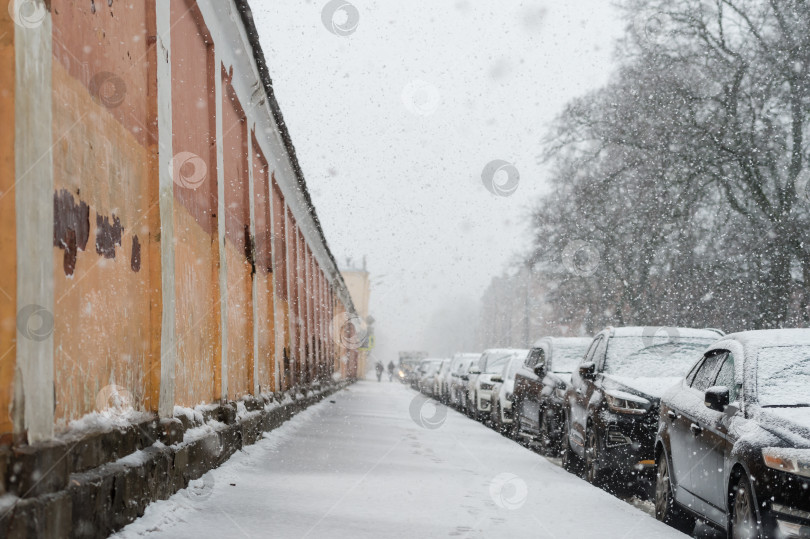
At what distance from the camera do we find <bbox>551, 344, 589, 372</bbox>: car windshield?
14734mm

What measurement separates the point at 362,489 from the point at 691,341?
4913 mm

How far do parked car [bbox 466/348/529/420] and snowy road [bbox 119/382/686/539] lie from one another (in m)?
9.43

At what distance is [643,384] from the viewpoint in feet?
32.9

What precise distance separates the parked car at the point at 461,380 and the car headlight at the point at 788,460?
19.2 metres

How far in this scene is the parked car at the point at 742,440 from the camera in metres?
5.37

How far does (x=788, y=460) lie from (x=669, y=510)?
2.45 metres

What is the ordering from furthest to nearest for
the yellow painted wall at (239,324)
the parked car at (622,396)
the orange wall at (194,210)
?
the yellow painted wall at (239,324)
the parked car at (622,396)
the orange wall at (194,210)

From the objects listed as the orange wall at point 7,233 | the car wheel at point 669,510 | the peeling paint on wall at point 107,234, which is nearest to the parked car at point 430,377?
the car wheel at point 669,510

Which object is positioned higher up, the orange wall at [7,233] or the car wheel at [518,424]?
the orange wall at [7,233]

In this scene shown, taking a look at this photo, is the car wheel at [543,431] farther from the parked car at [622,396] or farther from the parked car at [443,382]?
the parked car at [443,382]

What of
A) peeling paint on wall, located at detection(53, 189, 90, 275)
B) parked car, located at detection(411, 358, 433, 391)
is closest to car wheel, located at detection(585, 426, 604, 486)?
peeling paint on wall, located at detection(53, 189, 90, 275)

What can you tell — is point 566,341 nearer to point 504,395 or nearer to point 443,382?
point 504,395

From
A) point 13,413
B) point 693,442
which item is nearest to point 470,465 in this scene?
point 693,442

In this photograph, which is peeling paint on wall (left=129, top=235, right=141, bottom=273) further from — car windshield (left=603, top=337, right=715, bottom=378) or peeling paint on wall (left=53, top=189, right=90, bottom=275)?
car windshield (left=603, top=337, right=715, bottom=378)
